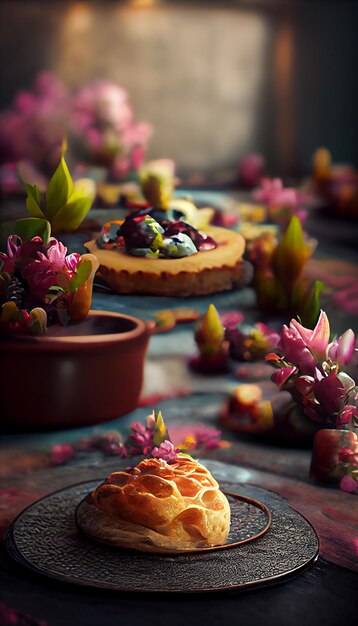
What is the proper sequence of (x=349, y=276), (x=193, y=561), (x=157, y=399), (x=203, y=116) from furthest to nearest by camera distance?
1. (x=203, y=116)
2. (x=349, y=276)
3. (x=157, y=399)
4. (x=193, y=561)

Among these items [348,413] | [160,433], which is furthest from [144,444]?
[348,413]

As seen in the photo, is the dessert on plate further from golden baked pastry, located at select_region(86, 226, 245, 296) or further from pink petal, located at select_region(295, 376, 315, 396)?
pink petal, located at select_region(295, 376, 315, 396)

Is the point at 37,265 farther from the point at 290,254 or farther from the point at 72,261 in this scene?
the point at 290,254

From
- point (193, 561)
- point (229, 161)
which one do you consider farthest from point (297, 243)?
point (229, 161)

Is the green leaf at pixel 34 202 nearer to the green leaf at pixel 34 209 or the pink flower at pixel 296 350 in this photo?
the green leaf at pixel 34 209

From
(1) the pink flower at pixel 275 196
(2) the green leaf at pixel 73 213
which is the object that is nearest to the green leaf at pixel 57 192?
(2) the green leaf at pixel 73 213

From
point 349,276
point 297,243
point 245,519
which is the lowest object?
point 245,519

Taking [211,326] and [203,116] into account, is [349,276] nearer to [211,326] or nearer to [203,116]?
[211,326]
